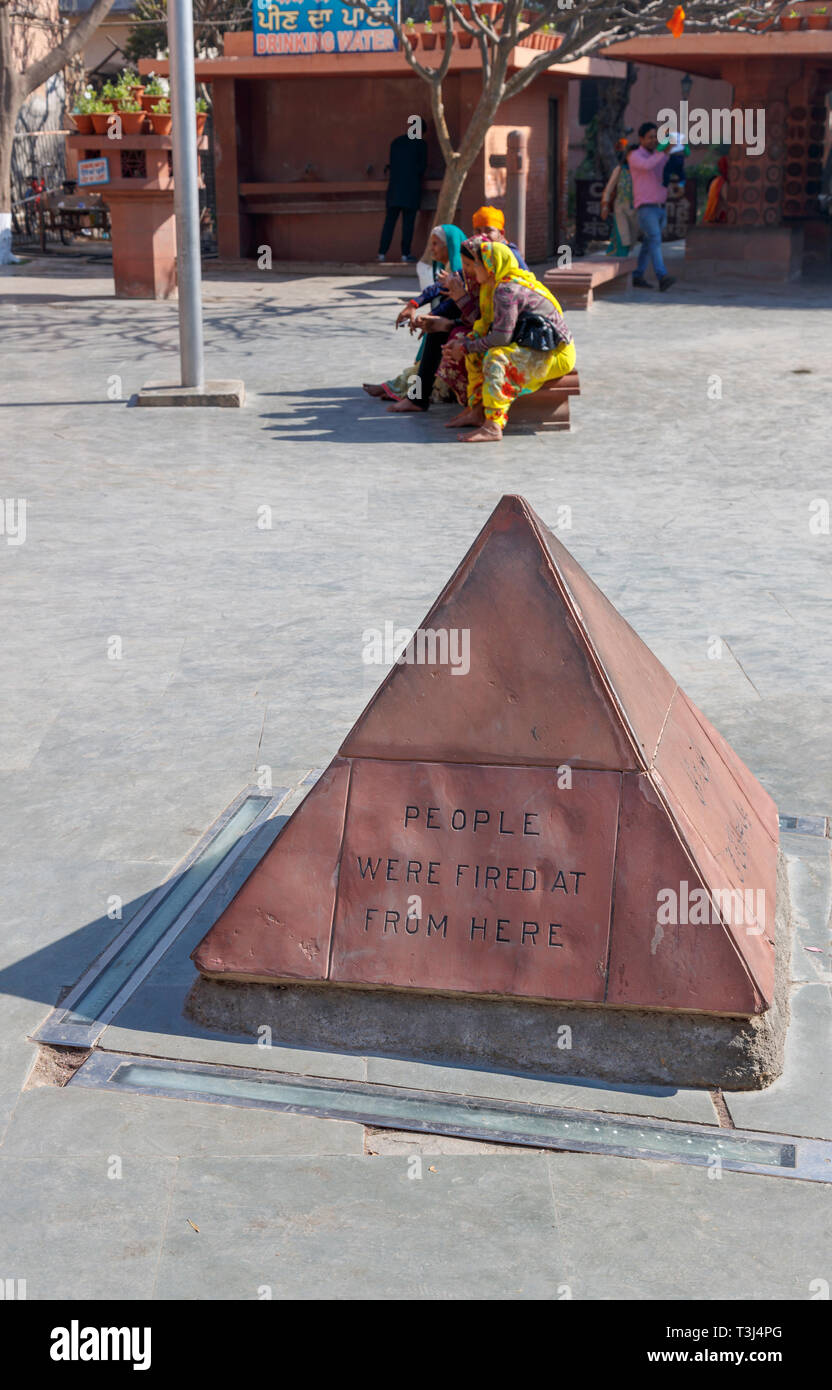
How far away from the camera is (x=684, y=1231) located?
2633 millimetres

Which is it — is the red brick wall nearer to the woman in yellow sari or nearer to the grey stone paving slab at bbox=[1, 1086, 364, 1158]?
the woman in yellow sari

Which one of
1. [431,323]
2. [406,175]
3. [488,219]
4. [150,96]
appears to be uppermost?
[150,96]

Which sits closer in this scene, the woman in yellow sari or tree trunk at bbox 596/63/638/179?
the woman in yellow sari

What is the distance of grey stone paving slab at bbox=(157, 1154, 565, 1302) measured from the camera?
249 centimetres

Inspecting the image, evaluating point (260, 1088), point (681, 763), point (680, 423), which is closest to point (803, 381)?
point (680, 423)

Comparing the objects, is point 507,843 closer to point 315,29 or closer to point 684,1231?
point 684,1231

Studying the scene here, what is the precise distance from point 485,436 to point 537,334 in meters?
0.77

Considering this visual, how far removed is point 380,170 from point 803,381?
9.88 meters

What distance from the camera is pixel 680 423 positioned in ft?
33.7

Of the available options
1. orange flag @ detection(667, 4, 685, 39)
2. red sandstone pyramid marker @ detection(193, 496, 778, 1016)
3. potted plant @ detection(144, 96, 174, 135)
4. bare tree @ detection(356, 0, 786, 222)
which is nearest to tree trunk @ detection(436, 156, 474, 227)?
bare tree @ detection(356, 0, 786, 222)

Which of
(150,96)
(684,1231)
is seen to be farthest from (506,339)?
(150,96)

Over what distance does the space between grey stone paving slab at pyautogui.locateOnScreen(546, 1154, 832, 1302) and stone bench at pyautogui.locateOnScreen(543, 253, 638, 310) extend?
517 inches

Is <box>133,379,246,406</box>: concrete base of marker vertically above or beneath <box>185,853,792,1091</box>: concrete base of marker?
above

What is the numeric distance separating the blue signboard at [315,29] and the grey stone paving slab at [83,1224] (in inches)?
688
